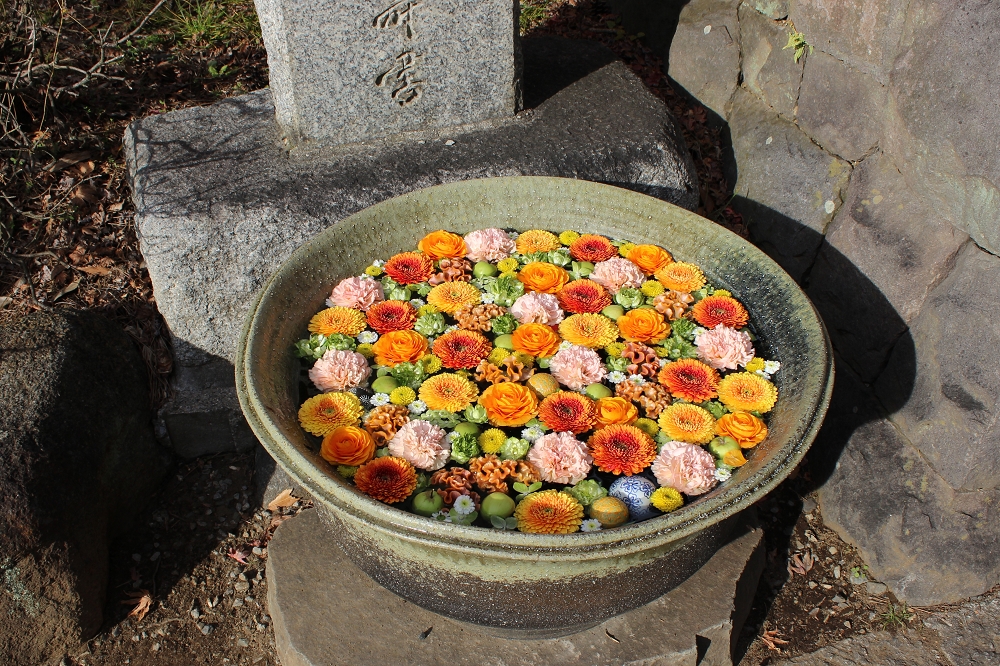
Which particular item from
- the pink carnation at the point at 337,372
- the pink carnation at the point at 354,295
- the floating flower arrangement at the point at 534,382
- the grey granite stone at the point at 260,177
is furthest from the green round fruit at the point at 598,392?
the grey granite stone at the point at 260,177

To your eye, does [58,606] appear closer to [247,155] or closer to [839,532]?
[247,155]

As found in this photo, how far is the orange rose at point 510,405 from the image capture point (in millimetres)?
2131

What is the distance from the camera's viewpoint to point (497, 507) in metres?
1.92

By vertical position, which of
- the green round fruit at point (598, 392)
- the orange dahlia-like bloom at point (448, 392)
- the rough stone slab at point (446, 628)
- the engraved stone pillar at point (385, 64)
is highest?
the engraved stone pillar at point (385, 64)

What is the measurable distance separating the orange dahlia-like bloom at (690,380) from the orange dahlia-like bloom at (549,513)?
501 millimetres

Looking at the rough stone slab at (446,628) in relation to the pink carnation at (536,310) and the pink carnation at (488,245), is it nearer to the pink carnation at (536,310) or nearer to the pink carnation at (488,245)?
the pink carnation at (536,310)

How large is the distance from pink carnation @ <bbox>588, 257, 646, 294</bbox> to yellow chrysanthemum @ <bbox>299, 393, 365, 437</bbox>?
91 centimetres

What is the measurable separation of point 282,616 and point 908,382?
2406 mm

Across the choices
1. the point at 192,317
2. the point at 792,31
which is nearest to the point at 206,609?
the point at 192,317

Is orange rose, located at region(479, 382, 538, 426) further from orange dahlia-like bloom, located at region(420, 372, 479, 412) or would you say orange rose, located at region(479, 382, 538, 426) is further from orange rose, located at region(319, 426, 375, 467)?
orange rose, located at region(319, 426, 375, 467)

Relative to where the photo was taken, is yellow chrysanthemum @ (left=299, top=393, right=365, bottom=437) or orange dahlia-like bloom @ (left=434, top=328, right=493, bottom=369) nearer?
yellow chrysanthemum @ (left=299, top=393, right=365, bottom=437)

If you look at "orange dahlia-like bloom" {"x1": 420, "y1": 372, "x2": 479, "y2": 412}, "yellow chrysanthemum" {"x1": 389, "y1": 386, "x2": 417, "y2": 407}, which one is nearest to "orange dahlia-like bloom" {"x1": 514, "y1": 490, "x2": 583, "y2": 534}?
"orange dahlia-like bloom" {"x1": 420, "y1": 372, "x2": 479, "y2": 412}

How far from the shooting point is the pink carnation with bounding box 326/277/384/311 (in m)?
2.51

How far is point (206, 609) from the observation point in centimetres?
296
